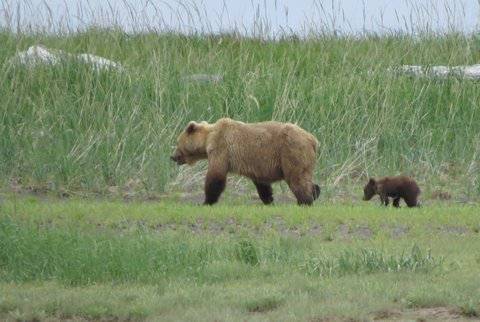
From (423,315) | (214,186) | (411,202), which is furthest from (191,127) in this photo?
(423,315)

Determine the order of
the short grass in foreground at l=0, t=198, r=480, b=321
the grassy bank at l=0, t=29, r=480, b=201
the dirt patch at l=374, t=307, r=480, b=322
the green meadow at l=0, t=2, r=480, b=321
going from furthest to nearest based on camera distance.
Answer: the grassy bank at l=0, t=29, r=480, b=201 → the green meadow at l=0, t=2, r=480, b=321 → the short grass in foreground at l=0, t=198, r=480, b=321 → the dirt patch at l=374, t=307, r=480, b=322

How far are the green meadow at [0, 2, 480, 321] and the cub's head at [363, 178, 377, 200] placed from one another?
1.39 feet

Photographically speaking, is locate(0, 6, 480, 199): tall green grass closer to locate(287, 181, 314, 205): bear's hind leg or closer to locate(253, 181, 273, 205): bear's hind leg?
locate(253, 181, 273, 205): bear's hind leg

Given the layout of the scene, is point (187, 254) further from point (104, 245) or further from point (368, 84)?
point (368, 84)

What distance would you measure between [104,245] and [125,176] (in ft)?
19.3

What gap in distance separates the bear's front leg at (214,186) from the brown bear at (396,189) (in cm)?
186

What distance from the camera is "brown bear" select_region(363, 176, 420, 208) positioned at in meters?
15.0

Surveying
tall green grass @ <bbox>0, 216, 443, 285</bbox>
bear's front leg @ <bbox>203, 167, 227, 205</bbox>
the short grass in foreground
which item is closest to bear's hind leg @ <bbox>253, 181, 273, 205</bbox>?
bear's front leg @ <bbox>203, 167, 227, 205</bbox>

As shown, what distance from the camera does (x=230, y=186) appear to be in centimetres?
1702

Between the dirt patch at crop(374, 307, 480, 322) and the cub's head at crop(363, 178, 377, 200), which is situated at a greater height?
the cub's head at crop(363, 178, 377, 200)

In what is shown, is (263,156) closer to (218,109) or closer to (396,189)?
(396,189)

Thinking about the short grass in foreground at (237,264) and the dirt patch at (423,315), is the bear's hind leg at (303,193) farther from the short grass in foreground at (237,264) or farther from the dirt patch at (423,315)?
the dirt patch at (423,315)

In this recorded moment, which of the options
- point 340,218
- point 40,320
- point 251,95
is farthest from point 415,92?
point 40,320

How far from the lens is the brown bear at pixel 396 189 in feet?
49.1
